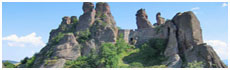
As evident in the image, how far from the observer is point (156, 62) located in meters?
35.4

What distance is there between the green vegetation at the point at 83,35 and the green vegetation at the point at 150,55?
9002 mm

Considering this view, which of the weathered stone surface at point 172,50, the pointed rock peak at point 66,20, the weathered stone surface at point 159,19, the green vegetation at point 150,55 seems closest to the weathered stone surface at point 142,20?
the weathered stone surface at point 159,19

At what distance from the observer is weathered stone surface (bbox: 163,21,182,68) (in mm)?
32750

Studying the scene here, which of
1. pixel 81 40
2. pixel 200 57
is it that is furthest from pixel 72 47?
pixel 200 57

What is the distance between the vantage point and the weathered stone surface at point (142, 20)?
165ft

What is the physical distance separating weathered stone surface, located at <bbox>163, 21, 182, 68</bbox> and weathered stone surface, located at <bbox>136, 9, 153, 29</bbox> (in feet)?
39.0

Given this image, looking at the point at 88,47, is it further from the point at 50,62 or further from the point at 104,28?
the point at 50,62

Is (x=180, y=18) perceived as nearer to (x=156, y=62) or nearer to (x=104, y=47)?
(x=156, y=62)

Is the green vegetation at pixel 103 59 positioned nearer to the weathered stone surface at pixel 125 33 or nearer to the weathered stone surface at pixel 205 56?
the weathered stone surface at pixel 125 33

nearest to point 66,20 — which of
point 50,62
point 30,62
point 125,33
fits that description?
point 30,62

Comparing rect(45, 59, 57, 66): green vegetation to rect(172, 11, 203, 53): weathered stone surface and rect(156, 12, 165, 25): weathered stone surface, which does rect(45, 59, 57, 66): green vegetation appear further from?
rect(156, 12, 165, 25): weathered stone surface

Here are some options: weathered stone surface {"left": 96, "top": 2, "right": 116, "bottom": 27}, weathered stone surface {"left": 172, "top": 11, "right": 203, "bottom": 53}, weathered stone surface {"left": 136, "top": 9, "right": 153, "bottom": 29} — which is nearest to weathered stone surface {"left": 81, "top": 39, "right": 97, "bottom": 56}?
weathered stone surface {"left": 96, "top": 2, "right": 116, "bottom": 27}

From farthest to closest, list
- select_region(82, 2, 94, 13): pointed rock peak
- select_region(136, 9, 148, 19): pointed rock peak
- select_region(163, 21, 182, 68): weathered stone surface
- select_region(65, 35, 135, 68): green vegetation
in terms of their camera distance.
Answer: select_region(136, 9, 148, 19): pointed rock peak < select_region(82, 2, 94, 13): pointed rock peak < select_region(65, 35, 135, 68): green vegetation < select_region(163, 21, 182, 68): weathered stone surface

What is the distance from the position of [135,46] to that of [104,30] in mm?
5436
